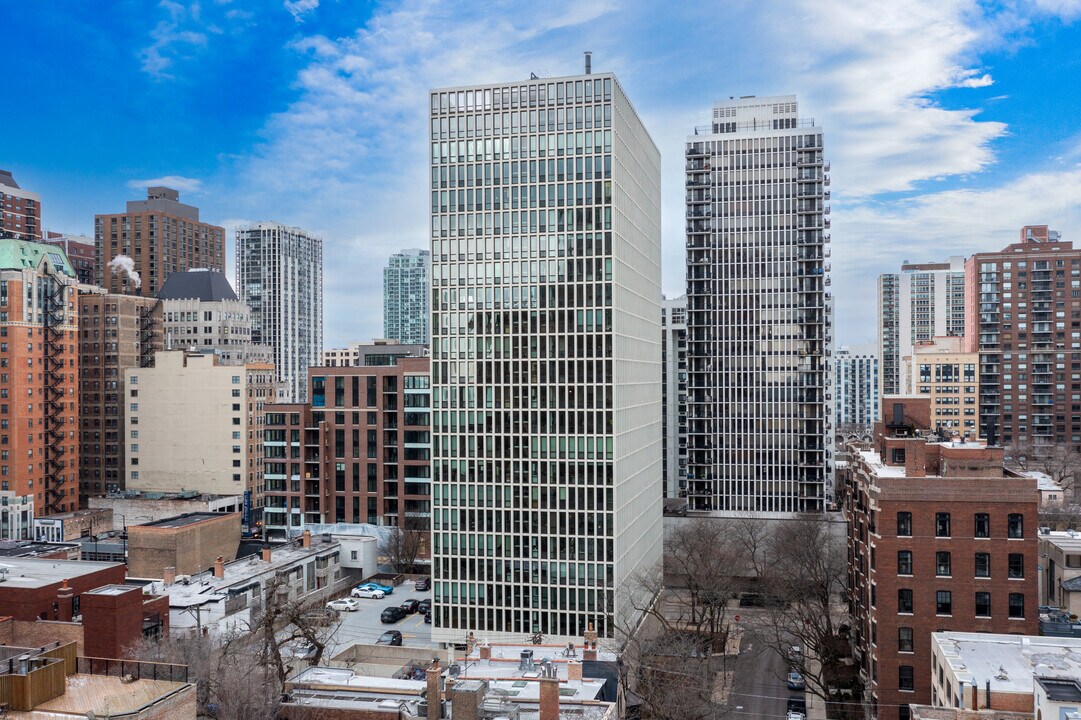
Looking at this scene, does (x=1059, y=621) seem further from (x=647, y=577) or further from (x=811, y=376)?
(x=811, y=376)

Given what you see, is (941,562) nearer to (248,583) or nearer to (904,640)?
(904,640)

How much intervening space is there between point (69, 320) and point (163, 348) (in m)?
29.1

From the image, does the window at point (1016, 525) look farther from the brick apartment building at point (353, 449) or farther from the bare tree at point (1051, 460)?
the bare tree at point (1051, 460)

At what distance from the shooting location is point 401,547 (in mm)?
110438

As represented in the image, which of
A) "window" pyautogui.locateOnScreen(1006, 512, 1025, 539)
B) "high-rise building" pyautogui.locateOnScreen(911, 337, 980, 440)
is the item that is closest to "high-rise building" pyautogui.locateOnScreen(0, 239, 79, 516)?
"window" pyautogui.locateOnScreen(1006, 512, 1025, 539)

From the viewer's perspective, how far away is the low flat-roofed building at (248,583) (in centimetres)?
7588

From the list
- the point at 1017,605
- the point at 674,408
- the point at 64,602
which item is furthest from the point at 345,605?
the point at 674,408

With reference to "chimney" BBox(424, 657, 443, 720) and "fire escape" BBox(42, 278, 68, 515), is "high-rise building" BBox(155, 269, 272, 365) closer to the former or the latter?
"fire escape" BBox(42, 278, 68, 515)

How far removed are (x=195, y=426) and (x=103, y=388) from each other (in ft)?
77.2

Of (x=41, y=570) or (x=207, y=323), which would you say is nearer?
(x=41, y=570)

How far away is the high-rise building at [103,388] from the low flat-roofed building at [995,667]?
14621 centimetres

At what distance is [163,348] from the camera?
17200 cm

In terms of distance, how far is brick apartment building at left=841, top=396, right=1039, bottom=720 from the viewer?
192ft

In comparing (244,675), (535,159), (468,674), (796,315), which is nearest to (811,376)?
(796,315)
